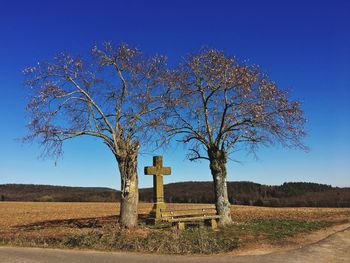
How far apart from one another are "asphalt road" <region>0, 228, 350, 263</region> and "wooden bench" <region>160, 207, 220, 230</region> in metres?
6.70

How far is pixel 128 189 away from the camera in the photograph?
70.1 ft

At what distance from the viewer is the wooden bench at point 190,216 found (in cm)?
2048

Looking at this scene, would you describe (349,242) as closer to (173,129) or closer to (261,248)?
(261,248)

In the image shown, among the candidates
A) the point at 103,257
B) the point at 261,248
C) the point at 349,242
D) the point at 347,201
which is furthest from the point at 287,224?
the point at 347,201

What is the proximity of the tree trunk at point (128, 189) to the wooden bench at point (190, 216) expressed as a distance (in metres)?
1.58

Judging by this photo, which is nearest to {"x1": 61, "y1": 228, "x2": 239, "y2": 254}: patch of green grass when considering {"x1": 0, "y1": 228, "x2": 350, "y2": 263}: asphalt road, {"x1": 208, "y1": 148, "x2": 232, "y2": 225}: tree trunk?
{"x1": 0, "y1": 228, "x2": 350, "y2": 263}: asphalt road

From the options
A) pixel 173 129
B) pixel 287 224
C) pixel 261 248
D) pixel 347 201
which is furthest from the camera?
pixel 347 201

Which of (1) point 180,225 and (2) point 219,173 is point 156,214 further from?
(2) point 219,173

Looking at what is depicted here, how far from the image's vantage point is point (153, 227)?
67.4 ft

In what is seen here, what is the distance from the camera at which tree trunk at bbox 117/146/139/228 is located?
69.7 ft

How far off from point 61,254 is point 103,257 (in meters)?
1.45

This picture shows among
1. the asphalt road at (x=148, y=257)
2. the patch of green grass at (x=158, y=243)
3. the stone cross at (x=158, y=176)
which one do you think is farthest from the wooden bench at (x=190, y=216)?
the asphalt road at (x=148, y=257)

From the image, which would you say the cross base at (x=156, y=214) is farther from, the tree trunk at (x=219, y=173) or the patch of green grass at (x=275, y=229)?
the patch of green grass at (x=275, y=229)

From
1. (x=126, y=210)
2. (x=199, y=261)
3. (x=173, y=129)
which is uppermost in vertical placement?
(x=173, y=129)
